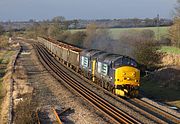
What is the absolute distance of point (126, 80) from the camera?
85.0 ft

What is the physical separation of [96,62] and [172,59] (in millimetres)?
18744

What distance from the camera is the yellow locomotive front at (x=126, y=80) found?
2591cm

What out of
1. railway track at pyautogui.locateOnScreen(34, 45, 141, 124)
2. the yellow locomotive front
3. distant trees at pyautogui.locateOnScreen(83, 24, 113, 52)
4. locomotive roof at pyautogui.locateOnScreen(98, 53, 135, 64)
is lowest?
distant trees at pyautogui.locateOnScreen(83, 24, 113, 52)

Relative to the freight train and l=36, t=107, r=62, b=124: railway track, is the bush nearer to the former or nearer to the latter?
the freight train

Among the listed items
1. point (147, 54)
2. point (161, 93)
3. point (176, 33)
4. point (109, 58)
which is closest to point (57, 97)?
point (109, 58)

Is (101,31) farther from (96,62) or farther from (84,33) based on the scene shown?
(96,62)

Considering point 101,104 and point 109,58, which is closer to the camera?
point 101,104

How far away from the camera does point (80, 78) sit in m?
38.5

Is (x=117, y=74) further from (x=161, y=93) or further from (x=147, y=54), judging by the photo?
(x=147, y=54)

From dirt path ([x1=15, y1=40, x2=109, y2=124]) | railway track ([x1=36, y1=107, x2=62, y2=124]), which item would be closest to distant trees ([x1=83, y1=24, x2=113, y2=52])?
dirt path ([x1=15, y1=40, x2=109, y2=124])

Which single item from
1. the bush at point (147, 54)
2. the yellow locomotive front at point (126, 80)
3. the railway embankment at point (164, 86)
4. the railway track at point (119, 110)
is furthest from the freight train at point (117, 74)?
the bush at point (147, 54)

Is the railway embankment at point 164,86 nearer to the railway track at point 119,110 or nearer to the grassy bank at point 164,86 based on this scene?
the grassy bank at point 164,86

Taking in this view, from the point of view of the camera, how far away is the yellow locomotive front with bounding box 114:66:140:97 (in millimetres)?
25906

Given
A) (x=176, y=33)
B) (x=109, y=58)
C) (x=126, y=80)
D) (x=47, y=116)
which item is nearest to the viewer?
(x=47, y=116)
